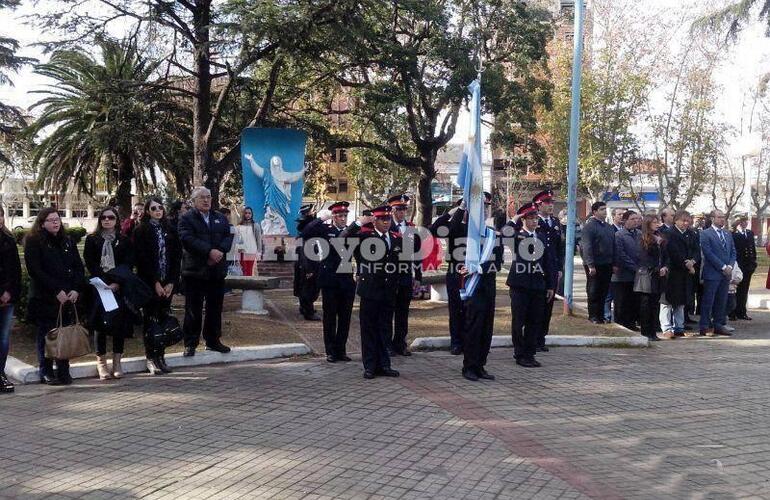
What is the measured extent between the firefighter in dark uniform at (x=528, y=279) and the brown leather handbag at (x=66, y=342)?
4644 millimetres

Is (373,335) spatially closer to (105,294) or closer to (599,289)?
(105,294)

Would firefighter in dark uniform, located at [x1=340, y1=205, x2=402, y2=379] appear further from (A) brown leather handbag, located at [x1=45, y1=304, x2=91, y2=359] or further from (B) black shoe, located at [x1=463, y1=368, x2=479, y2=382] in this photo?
(A) brown leather handbag, located at [x1=45, y1=304, x2=91, y2=359]

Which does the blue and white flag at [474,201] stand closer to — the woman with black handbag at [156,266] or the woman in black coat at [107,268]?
the woman with black handbag at [156,266]

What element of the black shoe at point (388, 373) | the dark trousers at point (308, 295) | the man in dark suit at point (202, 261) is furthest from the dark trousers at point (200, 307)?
the dark trousers at point (308, 295)

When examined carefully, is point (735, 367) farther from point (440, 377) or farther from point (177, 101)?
point (177, 101)

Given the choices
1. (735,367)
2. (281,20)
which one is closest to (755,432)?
(735,367)

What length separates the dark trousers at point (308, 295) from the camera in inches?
452

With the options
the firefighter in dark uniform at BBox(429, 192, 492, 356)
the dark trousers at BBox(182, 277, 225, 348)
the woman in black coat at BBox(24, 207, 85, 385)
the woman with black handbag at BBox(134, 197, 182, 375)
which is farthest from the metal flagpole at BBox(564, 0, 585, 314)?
the woman in black coat at BBox(24, 207, 85, 385)

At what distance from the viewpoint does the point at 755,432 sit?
6.28 m

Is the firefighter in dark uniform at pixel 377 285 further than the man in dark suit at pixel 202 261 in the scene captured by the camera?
No

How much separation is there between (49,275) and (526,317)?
5200 mm

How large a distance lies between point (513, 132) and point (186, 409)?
16.4 metres

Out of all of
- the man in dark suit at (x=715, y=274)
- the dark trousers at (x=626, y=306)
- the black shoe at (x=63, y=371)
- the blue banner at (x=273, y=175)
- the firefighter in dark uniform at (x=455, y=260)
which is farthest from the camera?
the blue banner at (x=273, y=175)

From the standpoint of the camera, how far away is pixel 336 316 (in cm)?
880
